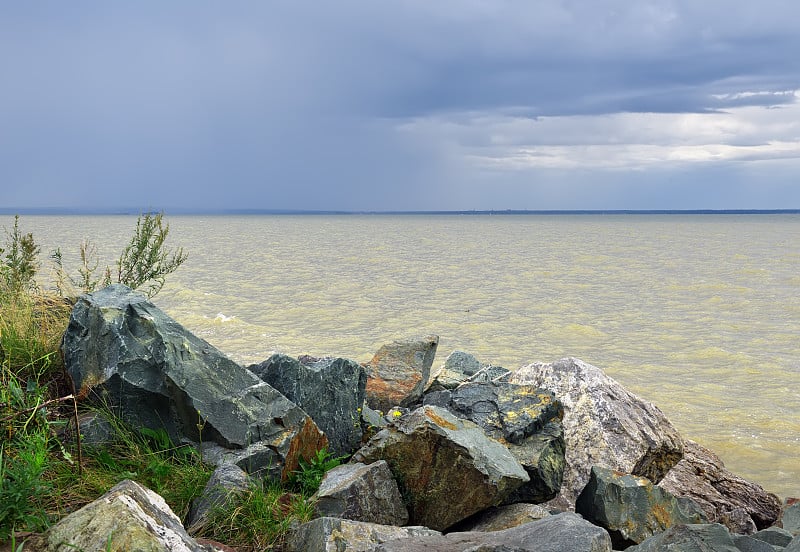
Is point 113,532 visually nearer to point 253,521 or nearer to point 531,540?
point 253,521

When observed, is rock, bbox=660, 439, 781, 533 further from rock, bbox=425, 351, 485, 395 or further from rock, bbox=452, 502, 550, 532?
rock, bbox=425, 351, 485, 395

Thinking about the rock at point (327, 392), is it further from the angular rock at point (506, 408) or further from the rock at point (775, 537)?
the rock at point (775, 537)

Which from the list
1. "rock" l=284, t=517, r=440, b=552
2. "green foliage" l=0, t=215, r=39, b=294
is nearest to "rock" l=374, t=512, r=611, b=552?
"rock" l=284, t=517, r=440, b=552

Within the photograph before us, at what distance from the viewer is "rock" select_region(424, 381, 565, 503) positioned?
→ 6.49 m

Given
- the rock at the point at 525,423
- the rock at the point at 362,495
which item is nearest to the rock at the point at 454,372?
the rock at the point at 525,423

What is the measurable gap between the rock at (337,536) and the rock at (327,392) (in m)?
1.87

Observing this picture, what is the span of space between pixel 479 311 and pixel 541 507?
64.5ft

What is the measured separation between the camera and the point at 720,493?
8.14 m

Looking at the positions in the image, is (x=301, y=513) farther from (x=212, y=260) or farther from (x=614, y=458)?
(x=212, y=260)

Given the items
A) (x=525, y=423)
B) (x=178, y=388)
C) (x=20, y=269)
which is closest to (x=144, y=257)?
(x=20, y=269)

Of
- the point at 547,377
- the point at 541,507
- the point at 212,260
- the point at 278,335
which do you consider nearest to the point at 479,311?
the point at 278,335

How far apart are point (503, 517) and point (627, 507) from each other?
3.66ft

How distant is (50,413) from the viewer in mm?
5660

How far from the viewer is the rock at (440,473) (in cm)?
581
